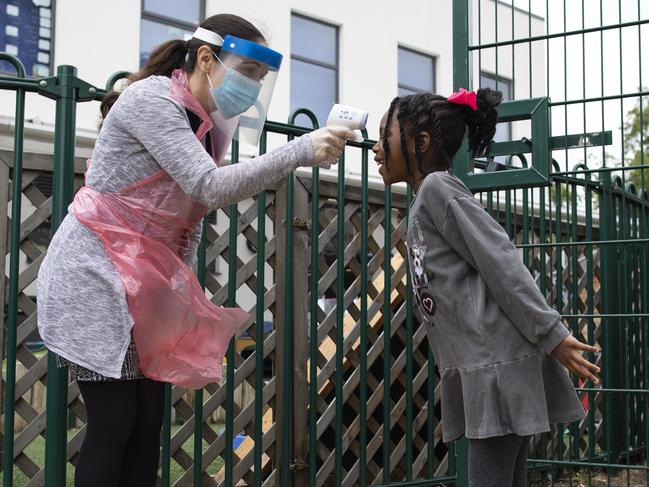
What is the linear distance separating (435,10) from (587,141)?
39.4 ft

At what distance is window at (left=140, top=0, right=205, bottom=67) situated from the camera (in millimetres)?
10516

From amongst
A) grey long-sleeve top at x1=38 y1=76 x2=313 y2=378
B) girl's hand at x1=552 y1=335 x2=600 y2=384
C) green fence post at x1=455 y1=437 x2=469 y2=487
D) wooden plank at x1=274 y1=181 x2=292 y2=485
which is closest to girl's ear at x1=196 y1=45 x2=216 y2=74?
grey long-sleeve top at x1=38 y1=76 x2=313 y2=378

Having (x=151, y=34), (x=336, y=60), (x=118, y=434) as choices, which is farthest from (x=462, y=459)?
(x=336, y=60)

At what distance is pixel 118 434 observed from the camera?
1.88 m

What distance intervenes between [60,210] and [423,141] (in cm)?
128

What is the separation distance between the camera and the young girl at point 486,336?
203 cm

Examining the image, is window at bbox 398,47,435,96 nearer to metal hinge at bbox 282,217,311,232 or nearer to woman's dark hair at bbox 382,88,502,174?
metal hinge at bbox 282,217,311,232

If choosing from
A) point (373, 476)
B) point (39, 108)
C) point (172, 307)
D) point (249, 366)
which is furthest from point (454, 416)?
point (39, 108)

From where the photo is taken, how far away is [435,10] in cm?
1402

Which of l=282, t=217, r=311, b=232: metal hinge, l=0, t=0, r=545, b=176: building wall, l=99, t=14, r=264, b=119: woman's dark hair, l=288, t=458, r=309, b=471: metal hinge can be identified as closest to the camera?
l=99, t=14, r=264, b=119: woman's dark hair

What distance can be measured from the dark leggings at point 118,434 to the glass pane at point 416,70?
12.0m

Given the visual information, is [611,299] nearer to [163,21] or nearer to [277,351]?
[277,351]

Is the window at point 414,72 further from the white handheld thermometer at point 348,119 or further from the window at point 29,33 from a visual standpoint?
the white handheld thermometer at point 348,119

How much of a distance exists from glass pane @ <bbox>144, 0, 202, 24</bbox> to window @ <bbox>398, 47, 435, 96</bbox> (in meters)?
3.99
